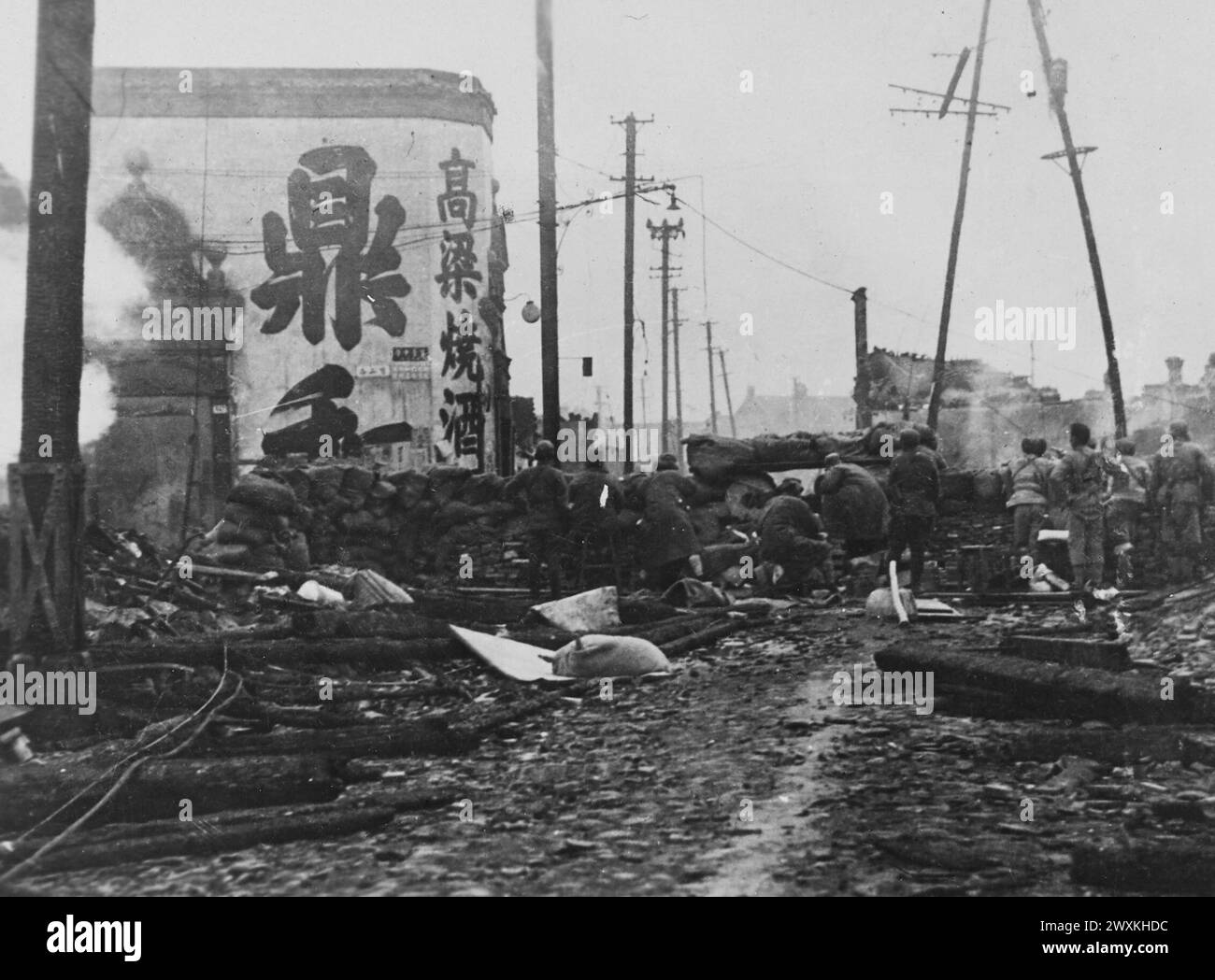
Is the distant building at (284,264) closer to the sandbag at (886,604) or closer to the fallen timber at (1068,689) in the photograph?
the sandbag at (886,604)

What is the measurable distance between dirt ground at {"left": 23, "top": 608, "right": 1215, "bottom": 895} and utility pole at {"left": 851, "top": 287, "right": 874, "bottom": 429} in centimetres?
1597

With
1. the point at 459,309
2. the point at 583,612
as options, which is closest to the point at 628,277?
the point at 459,309

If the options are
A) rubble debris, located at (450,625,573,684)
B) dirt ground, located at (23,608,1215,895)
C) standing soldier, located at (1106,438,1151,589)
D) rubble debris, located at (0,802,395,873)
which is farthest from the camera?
standing soldier, located at (1106,438,1151,589)

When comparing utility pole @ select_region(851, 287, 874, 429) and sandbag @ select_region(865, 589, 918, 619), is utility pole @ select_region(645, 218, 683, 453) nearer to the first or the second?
utility pole @ select_region(851, 287, 874, 429)

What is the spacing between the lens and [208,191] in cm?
1264

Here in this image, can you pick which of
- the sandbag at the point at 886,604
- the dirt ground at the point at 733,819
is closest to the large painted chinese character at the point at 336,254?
the sandbag at the point at 886,604

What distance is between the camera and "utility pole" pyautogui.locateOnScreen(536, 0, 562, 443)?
11.1m

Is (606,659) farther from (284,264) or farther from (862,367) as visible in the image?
(862,367)

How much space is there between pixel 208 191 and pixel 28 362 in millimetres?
8232

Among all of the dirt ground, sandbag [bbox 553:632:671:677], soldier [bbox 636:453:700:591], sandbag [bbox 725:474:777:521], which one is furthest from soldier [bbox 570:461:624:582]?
the dirt ground

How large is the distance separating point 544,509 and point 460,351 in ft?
19.5

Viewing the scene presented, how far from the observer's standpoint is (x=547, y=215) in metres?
11.6
